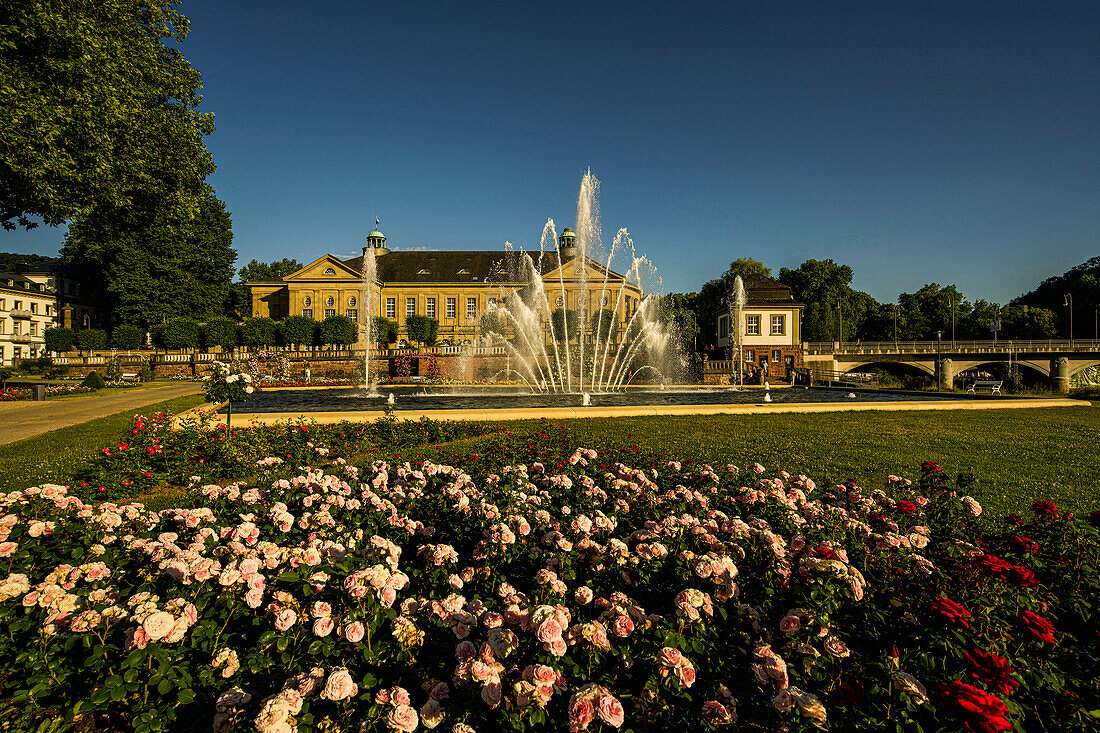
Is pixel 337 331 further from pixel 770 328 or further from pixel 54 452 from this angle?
pixel 54 452

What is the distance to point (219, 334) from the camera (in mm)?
45469

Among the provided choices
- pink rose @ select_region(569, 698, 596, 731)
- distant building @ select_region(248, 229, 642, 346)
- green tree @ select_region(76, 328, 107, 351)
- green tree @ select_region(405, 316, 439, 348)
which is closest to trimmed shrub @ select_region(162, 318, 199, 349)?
green tree @ select_region(76, 328, 107, 351)

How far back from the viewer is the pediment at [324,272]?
5734 centimetres

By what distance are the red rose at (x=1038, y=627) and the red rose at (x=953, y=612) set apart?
10.2 inches

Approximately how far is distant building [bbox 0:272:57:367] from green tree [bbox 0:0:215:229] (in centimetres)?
4695

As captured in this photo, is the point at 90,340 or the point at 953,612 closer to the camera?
the point at 953,612

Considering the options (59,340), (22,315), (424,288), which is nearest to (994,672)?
(59,340)

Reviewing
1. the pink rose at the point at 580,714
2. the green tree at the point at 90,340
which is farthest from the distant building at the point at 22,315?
Result: the pink rose at the point at 580,714

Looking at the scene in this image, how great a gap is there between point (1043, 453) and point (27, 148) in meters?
22.9

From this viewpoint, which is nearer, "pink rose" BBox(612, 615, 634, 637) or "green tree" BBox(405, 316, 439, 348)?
"pink rose" BBox(612, 615, 634, 637)

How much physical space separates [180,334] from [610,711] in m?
52.9

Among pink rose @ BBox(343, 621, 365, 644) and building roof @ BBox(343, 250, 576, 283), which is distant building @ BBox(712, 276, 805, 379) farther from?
pink rose @ BBox(343, 621, 365, 644)

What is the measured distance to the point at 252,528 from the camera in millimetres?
3291

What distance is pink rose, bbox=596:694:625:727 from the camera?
180cm
